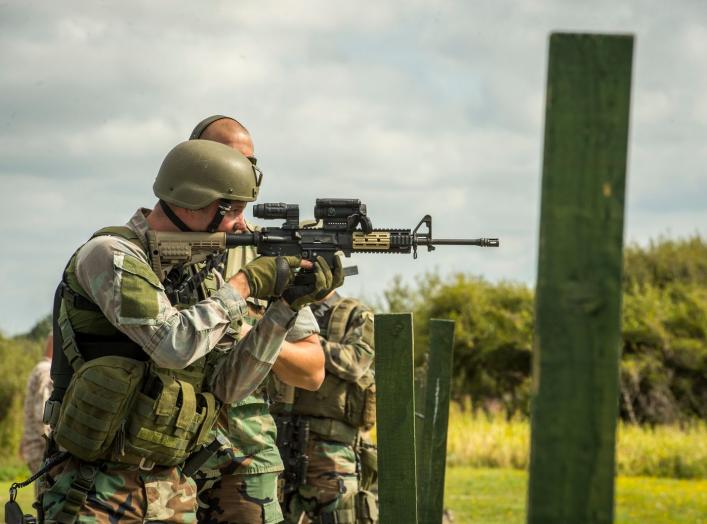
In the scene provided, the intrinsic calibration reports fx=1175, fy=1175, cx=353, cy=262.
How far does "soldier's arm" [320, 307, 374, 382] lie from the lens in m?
8.23

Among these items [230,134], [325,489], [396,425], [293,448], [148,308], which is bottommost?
[325,489]

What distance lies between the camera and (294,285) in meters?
5.34

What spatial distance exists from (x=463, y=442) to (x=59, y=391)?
48.8 feet

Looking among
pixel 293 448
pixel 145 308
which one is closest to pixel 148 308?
pixel 145 308

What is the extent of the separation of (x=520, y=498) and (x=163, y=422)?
35.0ft

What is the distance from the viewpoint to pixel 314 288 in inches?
209

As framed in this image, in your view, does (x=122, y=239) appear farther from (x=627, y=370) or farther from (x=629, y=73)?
(x=627, y=370)

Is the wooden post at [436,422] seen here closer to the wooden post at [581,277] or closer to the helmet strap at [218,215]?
the helmet strap at [218,215]

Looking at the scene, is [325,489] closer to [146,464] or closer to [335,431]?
[335,431]

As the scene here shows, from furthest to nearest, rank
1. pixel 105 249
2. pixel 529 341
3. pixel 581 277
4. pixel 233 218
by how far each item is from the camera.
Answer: pixel 529 341 → pixel 233 218 → pixel 105 249 → pixel 581 277

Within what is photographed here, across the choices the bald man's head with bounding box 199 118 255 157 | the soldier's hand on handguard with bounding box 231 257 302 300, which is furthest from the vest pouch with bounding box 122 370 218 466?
the bald man's head with bounding box 199 118 255 157

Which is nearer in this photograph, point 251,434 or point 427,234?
point 427,234

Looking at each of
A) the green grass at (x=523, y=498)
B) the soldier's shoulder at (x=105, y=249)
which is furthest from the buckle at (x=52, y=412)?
the green grass at (x=523, y=498)

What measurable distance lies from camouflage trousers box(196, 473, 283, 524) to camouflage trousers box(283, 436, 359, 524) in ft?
6.91
